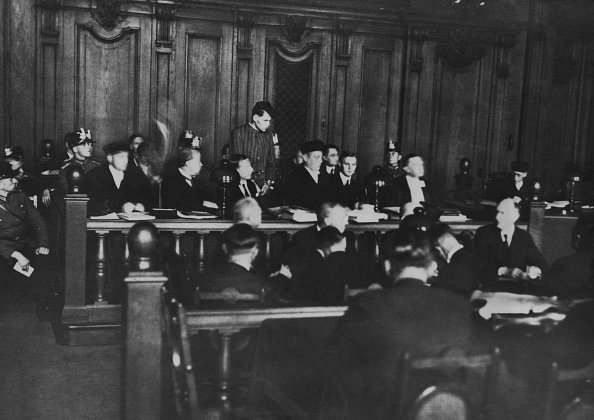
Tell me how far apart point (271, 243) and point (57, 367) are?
1683 millimetres

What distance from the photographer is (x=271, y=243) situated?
5484mm

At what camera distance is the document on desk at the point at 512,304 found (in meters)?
3.49

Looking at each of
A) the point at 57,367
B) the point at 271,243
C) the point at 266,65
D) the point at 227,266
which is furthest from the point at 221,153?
the point at 227,266

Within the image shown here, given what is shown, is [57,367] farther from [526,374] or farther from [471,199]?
[471,199]

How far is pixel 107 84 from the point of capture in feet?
29.0

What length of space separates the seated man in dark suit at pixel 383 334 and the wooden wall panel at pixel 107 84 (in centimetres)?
657

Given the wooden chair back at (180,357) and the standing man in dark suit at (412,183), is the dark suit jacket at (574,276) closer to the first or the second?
the wooden chair back at (180,357)

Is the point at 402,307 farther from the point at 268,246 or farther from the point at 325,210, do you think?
the point at 268,246

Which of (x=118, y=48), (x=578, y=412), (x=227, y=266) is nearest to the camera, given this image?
(x=578, y=412)

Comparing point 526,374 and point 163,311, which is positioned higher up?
point 163,311

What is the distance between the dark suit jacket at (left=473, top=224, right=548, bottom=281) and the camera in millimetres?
5266

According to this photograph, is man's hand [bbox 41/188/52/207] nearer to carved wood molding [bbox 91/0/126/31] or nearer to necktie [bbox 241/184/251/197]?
necktie [bbox 241/184/251/197]

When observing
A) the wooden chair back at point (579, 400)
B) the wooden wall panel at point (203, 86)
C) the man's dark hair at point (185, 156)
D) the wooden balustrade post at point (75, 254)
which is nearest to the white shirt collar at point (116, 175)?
the man's dark hair at point (185, 156)

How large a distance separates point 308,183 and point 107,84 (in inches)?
128
